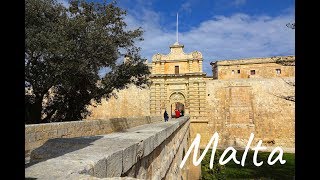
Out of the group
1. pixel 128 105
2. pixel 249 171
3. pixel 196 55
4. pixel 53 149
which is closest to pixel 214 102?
pixel 196 55

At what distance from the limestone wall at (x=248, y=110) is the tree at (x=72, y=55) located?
16988 mm

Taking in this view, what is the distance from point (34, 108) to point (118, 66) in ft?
11.6

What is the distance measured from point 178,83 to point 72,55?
1800 centimetres

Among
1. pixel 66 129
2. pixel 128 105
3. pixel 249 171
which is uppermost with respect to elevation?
pixel 128 105

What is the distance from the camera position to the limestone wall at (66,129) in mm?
5922

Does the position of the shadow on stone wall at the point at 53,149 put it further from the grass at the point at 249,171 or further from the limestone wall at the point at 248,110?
the limestone wall at the point at 248,110

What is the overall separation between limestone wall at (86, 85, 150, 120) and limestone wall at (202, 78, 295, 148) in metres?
6.15

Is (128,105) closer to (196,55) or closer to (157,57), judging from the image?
(157,57)

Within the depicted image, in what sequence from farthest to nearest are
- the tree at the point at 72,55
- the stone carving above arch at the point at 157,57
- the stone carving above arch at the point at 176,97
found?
the stone carving above arch at the point at 176,97 < the stone carving above arch at the point at 157,57 < the tree at the point at 72,55

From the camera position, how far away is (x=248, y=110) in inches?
1136

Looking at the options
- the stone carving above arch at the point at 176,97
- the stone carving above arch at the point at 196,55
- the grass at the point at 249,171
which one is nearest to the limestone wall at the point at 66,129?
the grass at the point at 249,171

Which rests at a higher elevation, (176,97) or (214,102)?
(176,97)
